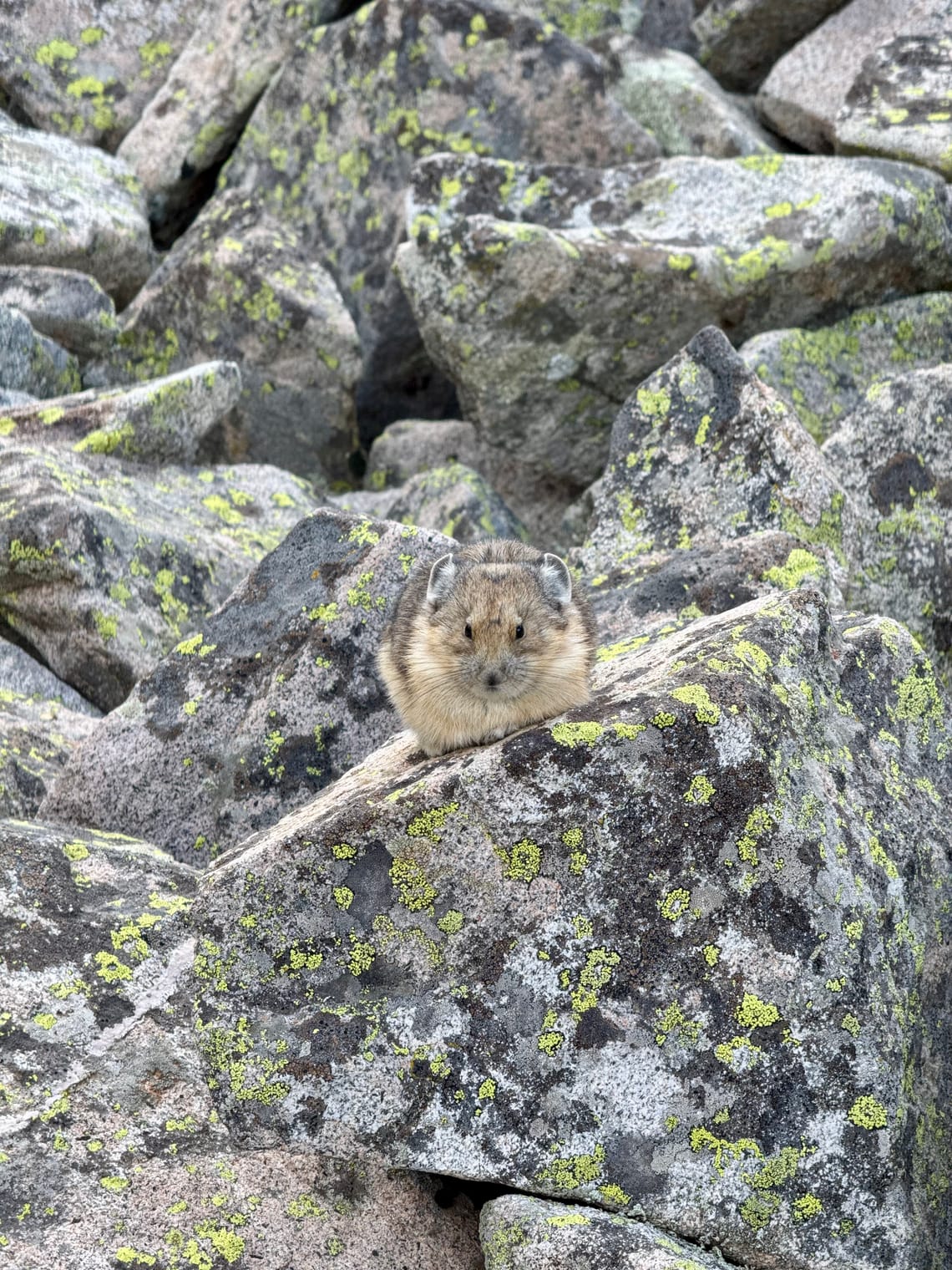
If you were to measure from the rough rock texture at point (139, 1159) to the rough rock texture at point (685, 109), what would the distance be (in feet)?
41.8

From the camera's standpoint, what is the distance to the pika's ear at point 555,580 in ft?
23.6

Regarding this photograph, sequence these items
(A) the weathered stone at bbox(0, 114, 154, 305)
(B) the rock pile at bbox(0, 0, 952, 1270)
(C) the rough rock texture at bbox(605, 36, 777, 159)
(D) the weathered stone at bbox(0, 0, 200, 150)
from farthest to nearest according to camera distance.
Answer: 1. (D) the weathered stone at bbox(0, 0, 200, 150)
2. (C) the rough rock texture at bbox(605, 36, 777, 159)
3. (A) the weathered stone at bbox(0, 114, 154, 305)
4. (B) the rock pile at bbox(0, 0, 952, 1270)

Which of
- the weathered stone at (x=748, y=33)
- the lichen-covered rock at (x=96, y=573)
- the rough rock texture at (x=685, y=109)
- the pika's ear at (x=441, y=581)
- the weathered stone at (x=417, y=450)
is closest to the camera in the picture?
the pika's ear at (x=441, y=581)

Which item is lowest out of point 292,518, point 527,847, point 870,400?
point 292,518

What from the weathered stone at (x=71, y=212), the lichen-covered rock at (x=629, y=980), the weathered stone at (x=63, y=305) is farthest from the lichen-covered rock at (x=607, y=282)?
the lichen-covered rock at (x=629, y=980)

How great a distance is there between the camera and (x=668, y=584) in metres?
8.77

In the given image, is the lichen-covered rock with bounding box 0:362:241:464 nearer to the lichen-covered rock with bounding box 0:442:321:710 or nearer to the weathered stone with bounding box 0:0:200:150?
the lichen-covered rock with bounding box 0:442:321:710

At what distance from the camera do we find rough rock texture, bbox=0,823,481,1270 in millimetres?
5672

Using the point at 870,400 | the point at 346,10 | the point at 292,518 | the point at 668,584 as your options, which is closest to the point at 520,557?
the point at 668,584

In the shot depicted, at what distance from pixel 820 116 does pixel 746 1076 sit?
13.7m

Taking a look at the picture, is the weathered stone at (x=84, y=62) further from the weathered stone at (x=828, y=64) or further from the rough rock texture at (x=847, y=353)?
the rough rock texture at (x=847, y=353)

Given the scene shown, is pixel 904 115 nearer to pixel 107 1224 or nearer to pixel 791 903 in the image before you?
pixel 791 903

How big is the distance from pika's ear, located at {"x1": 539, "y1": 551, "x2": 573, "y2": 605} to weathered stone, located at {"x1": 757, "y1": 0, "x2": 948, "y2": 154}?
11.2m

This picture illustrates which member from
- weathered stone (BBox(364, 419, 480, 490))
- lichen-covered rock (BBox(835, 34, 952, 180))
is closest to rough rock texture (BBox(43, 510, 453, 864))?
weathered stone (BBox(364, 419, 480, 490))
